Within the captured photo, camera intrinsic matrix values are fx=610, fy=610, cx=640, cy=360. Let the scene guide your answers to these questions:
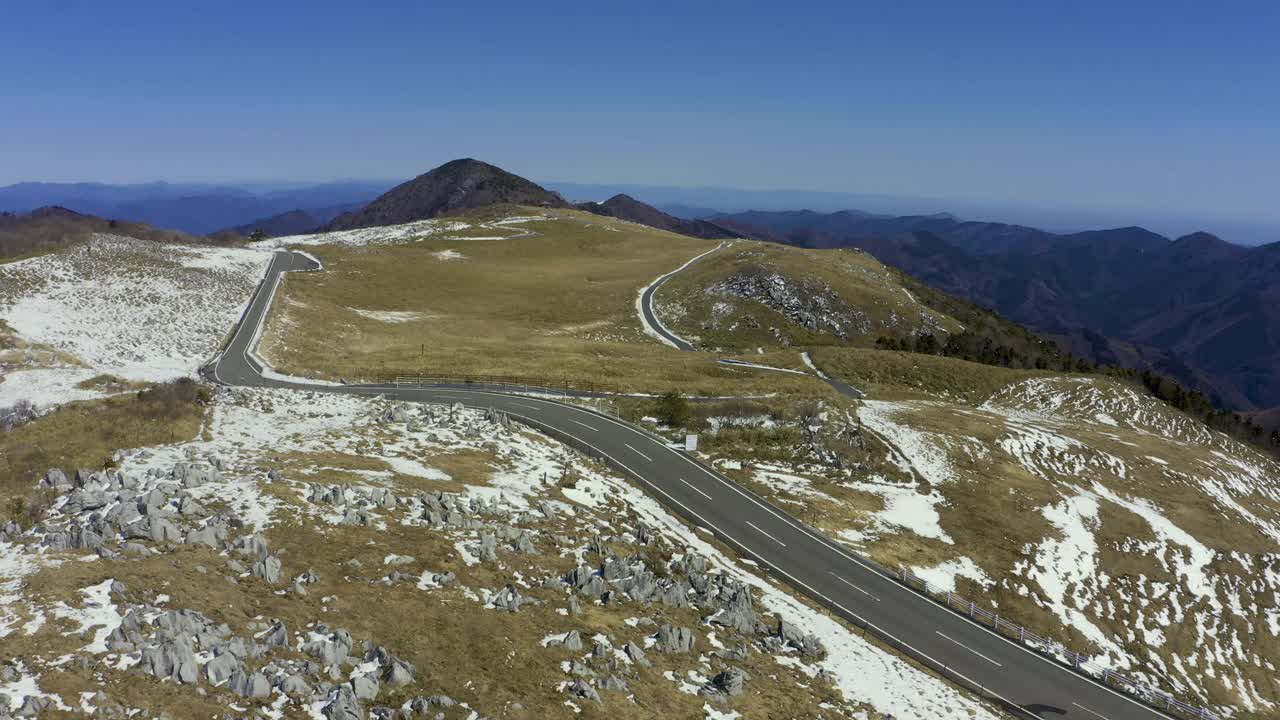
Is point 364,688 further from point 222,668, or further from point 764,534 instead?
point 764,534

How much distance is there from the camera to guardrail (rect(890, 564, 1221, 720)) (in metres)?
24.8

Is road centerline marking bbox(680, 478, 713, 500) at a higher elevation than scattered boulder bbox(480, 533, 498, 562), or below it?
below

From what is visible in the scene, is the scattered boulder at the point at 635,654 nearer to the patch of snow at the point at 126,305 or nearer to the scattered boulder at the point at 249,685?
the scattered boulder at the point at 249,685

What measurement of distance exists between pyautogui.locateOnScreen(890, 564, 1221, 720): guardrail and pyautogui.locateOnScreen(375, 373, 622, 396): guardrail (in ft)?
95.1

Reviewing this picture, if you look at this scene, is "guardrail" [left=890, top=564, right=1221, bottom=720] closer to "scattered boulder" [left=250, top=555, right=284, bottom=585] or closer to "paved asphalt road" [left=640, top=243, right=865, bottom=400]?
"scattered boulder" [left=250, top=555, right=284, bottom=585]

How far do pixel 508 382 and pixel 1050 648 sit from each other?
40443 millimetres

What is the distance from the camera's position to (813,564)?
1149 inches

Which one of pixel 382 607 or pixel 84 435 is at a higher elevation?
pixel 84 435

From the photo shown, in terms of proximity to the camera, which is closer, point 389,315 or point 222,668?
point 222,668

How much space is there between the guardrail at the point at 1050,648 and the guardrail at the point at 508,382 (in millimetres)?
28980

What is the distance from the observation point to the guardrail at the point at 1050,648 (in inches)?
976

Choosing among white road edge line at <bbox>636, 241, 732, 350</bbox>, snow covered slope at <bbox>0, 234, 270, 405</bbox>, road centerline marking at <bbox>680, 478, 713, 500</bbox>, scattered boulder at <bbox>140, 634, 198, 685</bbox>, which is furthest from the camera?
white road edge line at <bbox>636, 241, 732, 350</bbox>

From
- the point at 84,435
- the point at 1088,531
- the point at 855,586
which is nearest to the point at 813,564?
the point at 855,586

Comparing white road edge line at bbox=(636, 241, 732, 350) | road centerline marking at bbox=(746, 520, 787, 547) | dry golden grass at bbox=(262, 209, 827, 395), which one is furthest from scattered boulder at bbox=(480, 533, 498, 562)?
white road edge line at bbox=(636, 241, 732, 350)
